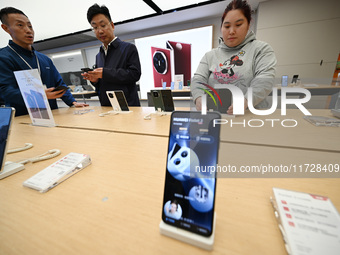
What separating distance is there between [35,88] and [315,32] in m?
4.42

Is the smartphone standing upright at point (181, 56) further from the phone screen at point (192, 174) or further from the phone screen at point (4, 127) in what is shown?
the phone screen at point (192, 174)

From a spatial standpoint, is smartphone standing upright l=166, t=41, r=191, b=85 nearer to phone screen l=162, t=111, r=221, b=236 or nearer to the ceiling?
the ceiling

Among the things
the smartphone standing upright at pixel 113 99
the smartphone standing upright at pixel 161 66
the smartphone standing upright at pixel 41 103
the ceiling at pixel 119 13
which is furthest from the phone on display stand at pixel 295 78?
the smartphone standing upright at pixel 41 103

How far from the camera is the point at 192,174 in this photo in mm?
261

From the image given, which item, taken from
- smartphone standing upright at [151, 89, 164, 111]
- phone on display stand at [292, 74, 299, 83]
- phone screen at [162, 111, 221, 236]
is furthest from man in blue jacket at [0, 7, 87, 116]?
phone on display stand at [292, 74, 299, 83]

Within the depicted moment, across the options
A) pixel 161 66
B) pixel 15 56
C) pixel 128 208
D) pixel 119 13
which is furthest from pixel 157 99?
pixel 161 66

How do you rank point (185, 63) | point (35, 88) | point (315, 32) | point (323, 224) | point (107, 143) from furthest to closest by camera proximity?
point (185, 63) < point (315, 32) < point (35, 88) < point (107, 143) < point (323, 224)

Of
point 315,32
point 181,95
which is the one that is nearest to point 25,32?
point 181,95

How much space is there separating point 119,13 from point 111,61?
232 cm

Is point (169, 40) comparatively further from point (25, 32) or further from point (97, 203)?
point (97, 203)

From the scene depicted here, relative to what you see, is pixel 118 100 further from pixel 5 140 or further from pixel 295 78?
pixel 295 78

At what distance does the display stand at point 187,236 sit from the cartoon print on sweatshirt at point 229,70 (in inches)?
43.4

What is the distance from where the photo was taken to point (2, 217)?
32 centimetres

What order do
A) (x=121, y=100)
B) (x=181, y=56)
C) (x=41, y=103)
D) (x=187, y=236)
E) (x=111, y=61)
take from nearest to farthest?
(x=187, y=236) < (x=41, y=103) < (x=121, y=100) < (x=111, y=61) < (x=181, y=56)
